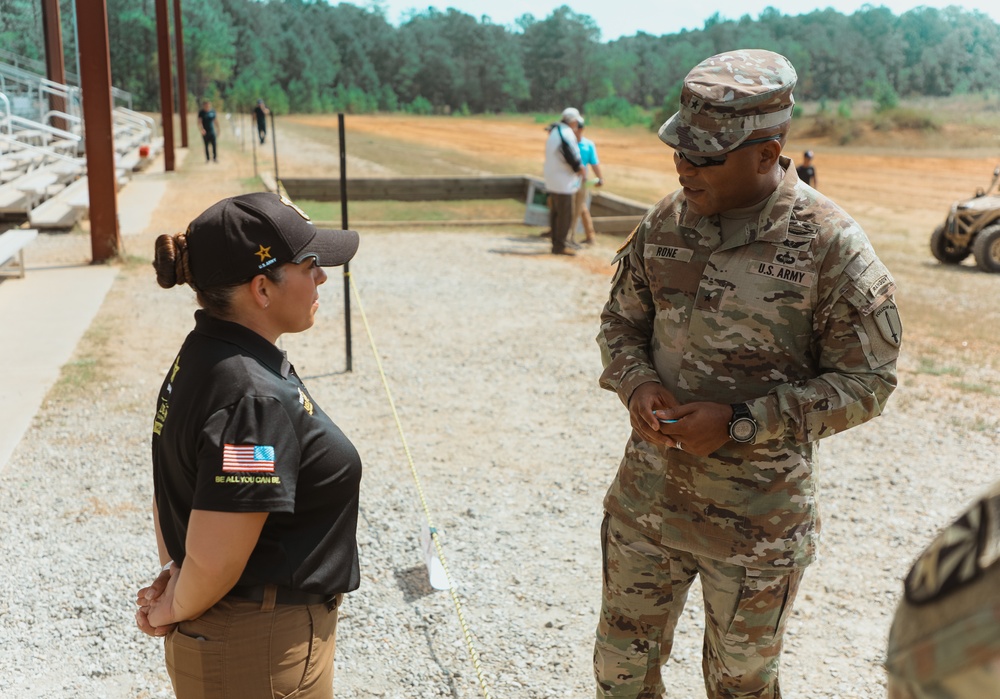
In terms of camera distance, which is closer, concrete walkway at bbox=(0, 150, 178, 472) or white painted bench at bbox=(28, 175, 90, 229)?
concrete walkway at bbox=(0, 150, 178, 472)

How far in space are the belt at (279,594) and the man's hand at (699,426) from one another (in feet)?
2.97

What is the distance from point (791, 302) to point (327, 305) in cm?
748

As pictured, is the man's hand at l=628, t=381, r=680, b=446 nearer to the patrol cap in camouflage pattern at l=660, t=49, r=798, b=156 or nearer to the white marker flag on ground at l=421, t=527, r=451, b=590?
the patrol cap in camouflage pattern at l=660, t=49, r=798, b=156

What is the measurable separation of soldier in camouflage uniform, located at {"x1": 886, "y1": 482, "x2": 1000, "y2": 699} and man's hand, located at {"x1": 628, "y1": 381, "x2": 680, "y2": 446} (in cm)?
152

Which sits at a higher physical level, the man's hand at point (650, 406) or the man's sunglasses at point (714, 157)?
the man's sunglasses at point (714, 157)

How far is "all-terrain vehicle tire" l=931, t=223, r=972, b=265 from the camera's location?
13.7 m

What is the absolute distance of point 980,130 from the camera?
143 ft

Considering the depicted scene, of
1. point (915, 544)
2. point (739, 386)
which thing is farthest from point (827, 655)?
point (739, 386)

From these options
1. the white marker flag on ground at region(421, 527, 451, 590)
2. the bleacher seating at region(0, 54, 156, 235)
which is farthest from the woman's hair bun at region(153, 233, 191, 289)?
the bleacher seating at region(0, 54, 156, 235)

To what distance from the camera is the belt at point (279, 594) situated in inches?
78.7

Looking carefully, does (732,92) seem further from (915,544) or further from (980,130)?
(980,130)

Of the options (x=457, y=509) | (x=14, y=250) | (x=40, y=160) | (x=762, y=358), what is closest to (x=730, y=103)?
(x=762, y=358)

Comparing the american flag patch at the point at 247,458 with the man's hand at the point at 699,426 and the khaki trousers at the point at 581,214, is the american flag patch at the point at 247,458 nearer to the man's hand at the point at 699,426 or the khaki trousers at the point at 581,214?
the man's hand at the point at 699,426

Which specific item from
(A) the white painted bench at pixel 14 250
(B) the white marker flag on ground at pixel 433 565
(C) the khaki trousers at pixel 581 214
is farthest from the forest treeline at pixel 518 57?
(B) the white marker flag on ground at pixel 433 565
